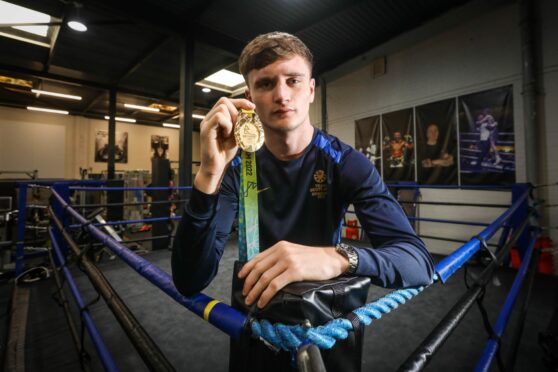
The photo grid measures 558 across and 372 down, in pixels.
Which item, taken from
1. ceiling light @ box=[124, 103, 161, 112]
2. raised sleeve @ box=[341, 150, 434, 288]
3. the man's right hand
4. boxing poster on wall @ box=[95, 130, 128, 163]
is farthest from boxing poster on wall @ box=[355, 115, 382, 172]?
boxing poster on wall @ box=[95, 130, 128, 163]

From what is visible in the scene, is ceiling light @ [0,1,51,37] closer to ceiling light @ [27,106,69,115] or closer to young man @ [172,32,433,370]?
young man @ [172,32,433,370]

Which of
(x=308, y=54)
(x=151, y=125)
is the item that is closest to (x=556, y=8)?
(x=308, y=54)

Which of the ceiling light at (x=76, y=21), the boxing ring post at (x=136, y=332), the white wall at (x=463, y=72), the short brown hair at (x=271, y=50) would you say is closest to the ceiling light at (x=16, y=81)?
the ceiling light at (x=76, y=21)

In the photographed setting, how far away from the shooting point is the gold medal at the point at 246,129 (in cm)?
72

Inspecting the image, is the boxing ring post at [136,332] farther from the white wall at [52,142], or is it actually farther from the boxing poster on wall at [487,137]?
the white wall at [52,142]

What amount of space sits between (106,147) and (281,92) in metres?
13.6

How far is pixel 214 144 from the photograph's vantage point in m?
0.70

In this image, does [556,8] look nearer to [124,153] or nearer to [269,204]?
[269,204]

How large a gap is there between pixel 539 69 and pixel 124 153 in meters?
13.8

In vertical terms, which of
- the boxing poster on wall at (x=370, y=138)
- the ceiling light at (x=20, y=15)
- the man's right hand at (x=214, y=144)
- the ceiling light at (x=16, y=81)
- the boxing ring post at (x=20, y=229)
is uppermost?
the ceiling light at (x=16, y=81)

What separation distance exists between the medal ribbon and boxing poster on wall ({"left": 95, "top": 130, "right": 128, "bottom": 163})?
12.9 meters

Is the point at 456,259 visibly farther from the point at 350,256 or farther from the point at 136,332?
the point at 136,332

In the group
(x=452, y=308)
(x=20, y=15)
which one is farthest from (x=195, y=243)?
(x=20, y=15)

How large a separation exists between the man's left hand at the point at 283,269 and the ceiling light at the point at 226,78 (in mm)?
7092
